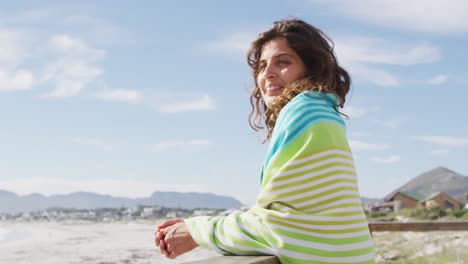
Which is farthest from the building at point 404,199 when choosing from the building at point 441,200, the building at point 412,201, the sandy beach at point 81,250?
the sandy beach at point 81,250

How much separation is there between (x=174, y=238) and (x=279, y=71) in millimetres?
431

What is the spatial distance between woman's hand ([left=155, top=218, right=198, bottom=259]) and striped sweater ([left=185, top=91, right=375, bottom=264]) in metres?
0.02

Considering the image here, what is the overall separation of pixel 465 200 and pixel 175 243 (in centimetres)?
3195

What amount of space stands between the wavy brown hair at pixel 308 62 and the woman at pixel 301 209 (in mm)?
38

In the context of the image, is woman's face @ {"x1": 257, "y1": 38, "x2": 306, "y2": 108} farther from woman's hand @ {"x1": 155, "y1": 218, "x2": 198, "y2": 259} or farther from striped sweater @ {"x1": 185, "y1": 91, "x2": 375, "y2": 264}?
woman's hand @ {"x1": 155, "y1": 218, "x2": 198, "y2": 259}

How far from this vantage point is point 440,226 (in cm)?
419

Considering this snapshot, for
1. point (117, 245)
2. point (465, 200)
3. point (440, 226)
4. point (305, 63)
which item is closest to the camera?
point (305, 63)

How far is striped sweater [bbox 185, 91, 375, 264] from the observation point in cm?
113

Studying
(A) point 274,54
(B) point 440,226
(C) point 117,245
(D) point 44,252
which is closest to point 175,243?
(A) point 274,54

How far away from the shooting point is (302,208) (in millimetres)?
1148

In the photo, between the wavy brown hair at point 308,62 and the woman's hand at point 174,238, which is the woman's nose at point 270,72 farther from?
the woman's hand at point 174,238

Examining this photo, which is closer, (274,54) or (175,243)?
(175,243)

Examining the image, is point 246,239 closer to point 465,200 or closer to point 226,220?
point 226,220

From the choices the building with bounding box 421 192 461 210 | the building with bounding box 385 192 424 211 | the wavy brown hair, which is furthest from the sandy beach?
the wavy brown hair
